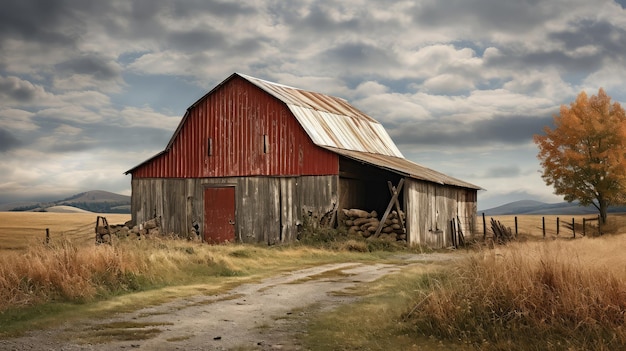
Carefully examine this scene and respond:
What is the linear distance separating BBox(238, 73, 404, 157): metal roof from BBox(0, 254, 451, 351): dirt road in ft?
52.2

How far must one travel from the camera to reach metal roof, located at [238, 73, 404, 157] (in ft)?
96.0

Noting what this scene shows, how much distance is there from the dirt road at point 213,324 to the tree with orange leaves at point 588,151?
118 feet

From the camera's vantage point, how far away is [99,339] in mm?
8398

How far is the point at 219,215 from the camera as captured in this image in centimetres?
2983

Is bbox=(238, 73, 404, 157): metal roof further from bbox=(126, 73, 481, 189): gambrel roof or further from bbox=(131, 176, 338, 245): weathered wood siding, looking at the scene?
bbox=(131, 176, 338, 245): weathered wood siding

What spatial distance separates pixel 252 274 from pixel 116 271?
449 centimetres

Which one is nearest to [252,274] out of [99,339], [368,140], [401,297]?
[401,297]

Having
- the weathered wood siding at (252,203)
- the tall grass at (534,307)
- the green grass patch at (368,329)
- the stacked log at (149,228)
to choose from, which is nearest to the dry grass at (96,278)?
the green grass patch at (368,329)

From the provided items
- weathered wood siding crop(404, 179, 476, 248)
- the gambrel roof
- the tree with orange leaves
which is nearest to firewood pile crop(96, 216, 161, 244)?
the gambrel roof

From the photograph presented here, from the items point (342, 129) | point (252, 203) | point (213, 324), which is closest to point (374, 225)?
point (252, 203)

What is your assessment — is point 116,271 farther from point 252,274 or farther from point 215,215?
point 215,215

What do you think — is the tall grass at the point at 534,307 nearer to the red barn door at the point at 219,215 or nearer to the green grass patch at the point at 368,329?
the green grass patch at the point at 368,329

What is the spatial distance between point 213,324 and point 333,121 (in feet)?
78.0

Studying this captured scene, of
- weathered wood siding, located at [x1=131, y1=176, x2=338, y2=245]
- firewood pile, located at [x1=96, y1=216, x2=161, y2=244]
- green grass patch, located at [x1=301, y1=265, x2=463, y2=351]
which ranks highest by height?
weathered wood siding, located at [x1=131, y1=176, x2=338, y2=245]
